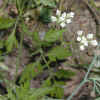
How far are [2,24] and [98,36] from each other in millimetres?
1321

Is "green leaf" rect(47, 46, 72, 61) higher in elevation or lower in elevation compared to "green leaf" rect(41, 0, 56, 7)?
lower

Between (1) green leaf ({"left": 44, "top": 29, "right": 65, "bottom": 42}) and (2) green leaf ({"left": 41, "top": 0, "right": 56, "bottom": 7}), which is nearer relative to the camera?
(1) green leaf ({"left": 44, "top": 29, "right": 65, "bottom": 42})

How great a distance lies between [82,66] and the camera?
2.35 metres

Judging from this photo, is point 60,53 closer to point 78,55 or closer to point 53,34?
point 53,34

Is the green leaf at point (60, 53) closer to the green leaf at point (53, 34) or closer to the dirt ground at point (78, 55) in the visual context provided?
the green leaf at point (53, 34)

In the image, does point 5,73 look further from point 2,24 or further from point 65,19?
point 65,19

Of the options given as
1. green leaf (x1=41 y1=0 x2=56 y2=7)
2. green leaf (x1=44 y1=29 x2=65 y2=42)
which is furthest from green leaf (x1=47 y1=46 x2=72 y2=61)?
green leaf (x1=41 y1=0 x2=56 y2=7)

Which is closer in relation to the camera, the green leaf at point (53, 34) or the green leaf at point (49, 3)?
the green leaf at point (53, 34)

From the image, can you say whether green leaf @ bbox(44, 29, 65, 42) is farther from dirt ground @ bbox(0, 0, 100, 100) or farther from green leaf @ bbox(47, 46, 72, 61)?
dirt ground @ bbox(0, 0, 100, 100)

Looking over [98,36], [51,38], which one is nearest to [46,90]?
[51,38]

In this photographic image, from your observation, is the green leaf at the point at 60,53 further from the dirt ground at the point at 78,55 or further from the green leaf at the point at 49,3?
the green leaf at the point at 49,3

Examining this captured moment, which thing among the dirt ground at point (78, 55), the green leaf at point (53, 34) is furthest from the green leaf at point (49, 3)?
the green leaf at point (53, 34)

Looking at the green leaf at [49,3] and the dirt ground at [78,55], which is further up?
the green leaf at [49,3]

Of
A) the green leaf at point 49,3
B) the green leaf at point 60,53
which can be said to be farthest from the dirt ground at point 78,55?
the green leaf at point 60,53
